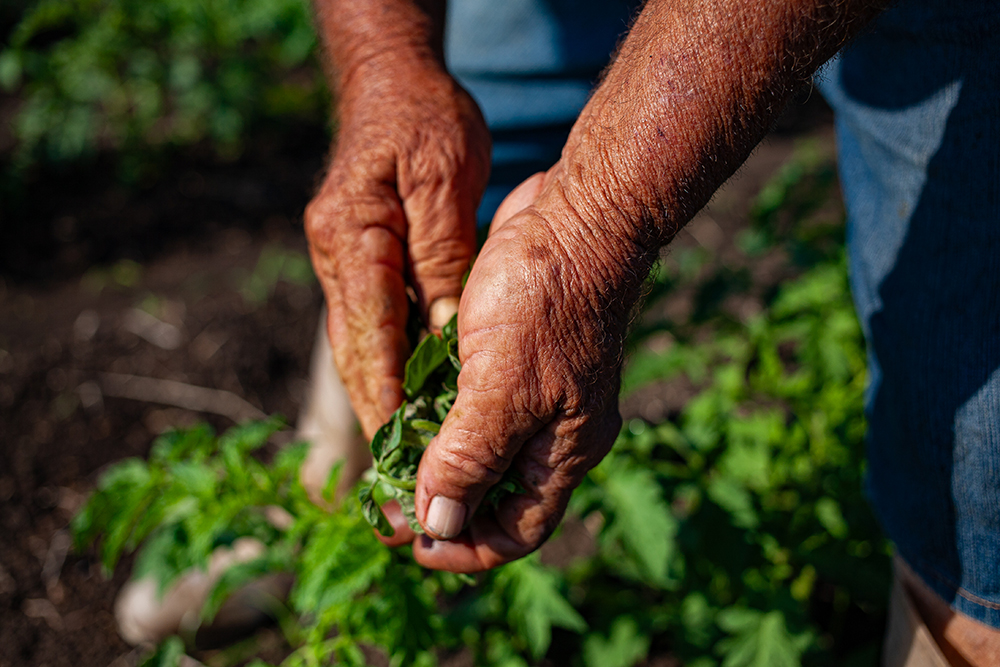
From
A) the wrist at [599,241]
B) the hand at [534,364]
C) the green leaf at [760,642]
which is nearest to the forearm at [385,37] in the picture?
the hand at [534,364]

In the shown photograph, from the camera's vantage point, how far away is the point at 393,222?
1.49m

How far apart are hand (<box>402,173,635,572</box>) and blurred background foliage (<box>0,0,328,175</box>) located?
13.8 ft

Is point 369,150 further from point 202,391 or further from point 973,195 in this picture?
point 202,391

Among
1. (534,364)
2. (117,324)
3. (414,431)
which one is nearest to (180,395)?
(117,324)

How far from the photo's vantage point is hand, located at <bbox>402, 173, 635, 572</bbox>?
112cm

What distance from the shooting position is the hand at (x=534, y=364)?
1118mm

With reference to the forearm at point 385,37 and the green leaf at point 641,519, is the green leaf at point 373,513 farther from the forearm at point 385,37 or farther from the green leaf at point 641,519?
the forearm at point 385,37

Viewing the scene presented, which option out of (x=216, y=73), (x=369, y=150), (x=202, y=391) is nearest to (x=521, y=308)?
(x=369, y=150)

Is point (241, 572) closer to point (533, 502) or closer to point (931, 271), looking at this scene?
point (533, 502)

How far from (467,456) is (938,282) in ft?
3.10

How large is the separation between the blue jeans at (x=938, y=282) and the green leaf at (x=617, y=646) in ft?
2.70

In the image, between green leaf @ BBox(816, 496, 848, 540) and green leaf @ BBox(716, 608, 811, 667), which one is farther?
green leaf @ BBox(816, 496, 848, 540)

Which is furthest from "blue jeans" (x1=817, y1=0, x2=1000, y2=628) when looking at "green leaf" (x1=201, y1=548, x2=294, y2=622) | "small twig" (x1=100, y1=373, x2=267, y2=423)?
"small twig" (x1=100, y1=373, x2=267, y2=423)

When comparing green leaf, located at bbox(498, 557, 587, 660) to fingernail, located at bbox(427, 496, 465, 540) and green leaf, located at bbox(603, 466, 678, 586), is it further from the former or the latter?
fingernail, located at bbox(427, 496, 465, 540)
